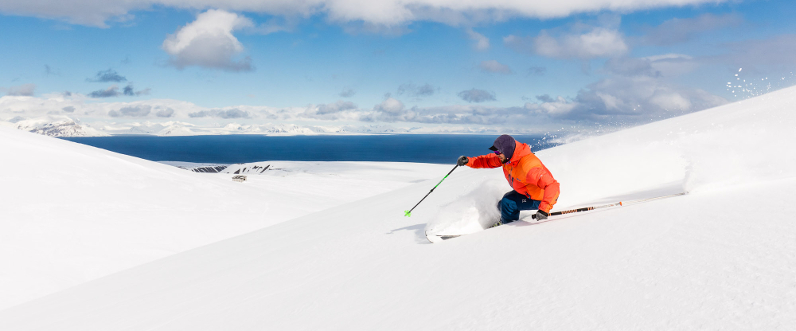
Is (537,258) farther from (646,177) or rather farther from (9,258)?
(9,258)

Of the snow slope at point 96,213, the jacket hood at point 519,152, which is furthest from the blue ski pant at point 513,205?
the snow slope at point 96,213

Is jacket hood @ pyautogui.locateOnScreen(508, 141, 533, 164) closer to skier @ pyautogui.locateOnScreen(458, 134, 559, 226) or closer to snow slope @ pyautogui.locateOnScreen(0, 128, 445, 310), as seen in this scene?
skier @ pyautogui.locateOnScreen(458, 134, 559, 226)

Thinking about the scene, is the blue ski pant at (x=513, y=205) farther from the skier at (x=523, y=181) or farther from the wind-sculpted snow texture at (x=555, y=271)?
the wind-sculpted snow texture at (x=555, y=271)

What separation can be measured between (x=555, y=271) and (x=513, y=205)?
2.06 metres

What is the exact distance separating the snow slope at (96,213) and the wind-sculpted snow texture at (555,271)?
13.9 feet

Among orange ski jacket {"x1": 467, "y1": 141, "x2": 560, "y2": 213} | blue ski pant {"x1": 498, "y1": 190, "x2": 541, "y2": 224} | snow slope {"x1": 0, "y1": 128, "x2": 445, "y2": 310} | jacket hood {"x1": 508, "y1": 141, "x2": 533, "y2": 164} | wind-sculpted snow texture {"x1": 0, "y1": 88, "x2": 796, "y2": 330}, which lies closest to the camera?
wind-sculpted snow texture {"x1": 0, "y1": 88, "x2": 796, "y2": 330}

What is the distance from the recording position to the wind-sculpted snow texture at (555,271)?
80.9 inches

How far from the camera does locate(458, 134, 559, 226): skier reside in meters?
4.29

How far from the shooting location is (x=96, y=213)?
1360cm

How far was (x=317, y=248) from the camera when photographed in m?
5.98

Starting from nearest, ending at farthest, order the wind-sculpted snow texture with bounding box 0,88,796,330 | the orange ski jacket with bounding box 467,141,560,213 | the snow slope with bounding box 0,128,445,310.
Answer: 1. the wind-sculpted snow texture with bounding box 0,88,796,330
2. the orange ski jacket with bounding box 467,141,560,213
3. the snow slope with bounding box 0,128,445,310

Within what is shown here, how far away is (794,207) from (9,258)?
14620 mm

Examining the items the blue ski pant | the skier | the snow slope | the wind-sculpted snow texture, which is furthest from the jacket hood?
the snow slope

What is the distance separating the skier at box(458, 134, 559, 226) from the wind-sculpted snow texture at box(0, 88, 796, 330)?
10.1 inches
